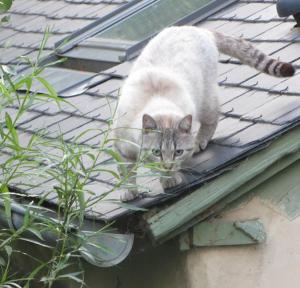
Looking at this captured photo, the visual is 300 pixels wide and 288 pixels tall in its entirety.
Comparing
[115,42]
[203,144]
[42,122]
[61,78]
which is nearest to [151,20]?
[115,42]

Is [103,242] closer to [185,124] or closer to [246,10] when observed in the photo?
[185,124]

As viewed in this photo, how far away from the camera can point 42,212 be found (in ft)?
13.3

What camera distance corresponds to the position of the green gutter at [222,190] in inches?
155

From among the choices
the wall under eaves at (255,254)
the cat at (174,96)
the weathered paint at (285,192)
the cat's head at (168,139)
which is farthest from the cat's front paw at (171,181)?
the weathered paint at (285,192)

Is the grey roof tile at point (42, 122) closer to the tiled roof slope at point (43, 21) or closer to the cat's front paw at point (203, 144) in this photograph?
the tiled roof slope at point (43, 21)

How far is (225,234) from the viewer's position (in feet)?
14.0

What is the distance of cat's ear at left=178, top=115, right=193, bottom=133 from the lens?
13.6ft

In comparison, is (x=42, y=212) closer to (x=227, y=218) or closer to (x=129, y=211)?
(x=129, y=211)

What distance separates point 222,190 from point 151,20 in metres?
2.37

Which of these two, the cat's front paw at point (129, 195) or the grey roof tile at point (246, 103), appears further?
the grey roof tile at point (246, 103)

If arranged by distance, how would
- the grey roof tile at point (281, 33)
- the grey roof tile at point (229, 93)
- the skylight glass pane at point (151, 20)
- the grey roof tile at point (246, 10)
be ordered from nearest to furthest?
the grey roof tile at point (229, 93) < the grey roof tile at point (281, 33) < the grey roof tile at point (246, 10) < the skylight glass pane at point (151, 20)

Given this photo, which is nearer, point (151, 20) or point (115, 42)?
point (115, 42)

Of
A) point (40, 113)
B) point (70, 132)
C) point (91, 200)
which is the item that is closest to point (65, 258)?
point (91, 200)

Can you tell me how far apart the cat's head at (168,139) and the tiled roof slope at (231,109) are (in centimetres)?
9
